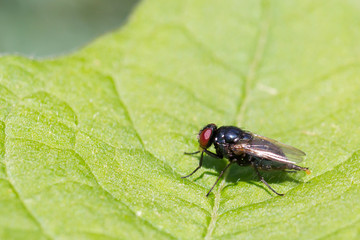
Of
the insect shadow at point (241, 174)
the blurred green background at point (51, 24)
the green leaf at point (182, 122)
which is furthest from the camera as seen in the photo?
the blurred green background at point (51, 24)

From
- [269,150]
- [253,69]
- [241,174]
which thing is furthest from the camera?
[253,69]

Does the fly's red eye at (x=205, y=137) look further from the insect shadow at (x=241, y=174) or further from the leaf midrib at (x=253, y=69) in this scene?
the leaf midrib at (x=253, y=69)

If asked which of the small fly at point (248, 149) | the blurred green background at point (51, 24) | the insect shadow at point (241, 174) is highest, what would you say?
the blurred green background at point (51, 24)

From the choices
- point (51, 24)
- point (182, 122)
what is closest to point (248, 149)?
point (182, 122)

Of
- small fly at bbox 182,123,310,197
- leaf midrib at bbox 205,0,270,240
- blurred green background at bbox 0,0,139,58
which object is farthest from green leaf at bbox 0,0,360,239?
blurred green background at bbox 0,0,139,58

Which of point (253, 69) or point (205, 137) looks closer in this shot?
point (205, 137)

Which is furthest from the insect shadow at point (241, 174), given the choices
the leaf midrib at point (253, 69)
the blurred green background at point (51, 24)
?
the blurred green background at point (51, 24)

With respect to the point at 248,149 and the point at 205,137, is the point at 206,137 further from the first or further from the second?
the point at 248,149

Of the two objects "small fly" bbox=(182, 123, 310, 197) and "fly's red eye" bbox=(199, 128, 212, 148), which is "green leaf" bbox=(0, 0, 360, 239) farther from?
"fly's red eye" bbox=(199, 128, 212, 148)
